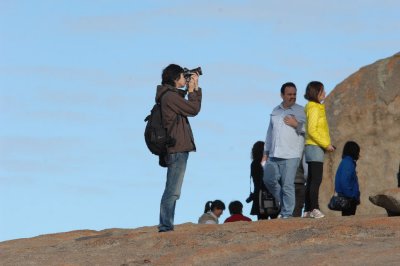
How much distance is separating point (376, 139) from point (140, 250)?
937 cm

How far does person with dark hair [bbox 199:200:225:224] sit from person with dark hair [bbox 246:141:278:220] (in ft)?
2.90

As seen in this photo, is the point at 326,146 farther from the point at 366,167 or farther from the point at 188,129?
the point at 366,167

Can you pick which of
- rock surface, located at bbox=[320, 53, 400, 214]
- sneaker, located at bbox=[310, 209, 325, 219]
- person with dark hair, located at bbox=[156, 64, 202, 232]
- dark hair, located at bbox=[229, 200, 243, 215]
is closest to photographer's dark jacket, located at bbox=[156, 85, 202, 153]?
person with dark hair, located at bbox=[156, 64, 202, 232]

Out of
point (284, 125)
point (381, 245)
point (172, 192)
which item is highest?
point (284, 125)

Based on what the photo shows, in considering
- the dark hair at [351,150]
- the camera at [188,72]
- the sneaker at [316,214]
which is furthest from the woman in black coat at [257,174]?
the camera at [188,72]

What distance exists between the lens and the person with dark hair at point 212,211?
16875 millimetres

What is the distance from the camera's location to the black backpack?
12555mm

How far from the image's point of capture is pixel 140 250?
477 inches

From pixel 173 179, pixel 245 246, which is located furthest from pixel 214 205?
pixel 245 246

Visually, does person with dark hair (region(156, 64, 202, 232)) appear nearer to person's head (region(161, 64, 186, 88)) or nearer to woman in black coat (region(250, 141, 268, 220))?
person's head (region(161, 64, 186, 88))

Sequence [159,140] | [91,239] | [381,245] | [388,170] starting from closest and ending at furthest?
[381,245] < [159,140] < [91,239] < [388,170]

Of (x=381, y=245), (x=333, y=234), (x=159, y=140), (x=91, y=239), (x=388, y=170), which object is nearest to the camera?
(x=381, y=245)

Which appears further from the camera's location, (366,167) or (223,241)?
→ (366,167)

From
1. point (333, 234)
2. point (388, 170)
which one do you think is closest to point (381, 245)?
point (333, 234)
